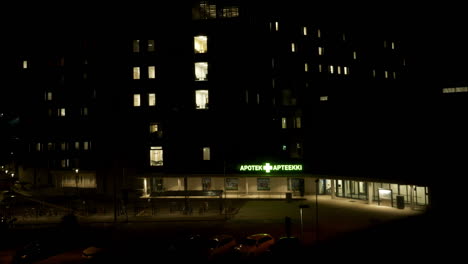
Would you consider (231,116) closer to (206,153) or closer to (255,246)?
(206,153)

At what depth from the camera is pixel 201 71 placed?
1984 inches

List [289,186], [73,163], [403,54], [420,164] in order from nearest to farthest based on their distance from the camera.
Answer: [420,164], [289,186], [73,163], [403,54]

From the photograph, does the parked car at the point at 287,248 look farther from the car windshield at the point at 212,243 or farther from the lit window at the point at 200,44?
the lit window at the point at 200,44

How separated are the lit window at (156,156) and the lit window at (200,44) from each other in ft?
45.1

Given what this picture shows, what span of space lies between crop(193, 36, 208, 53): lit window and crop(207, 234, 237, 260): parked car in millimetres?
30742

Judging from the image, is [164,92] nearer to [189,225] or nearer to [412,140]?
[189,225]

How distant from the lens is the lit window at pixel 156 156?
5053 cm

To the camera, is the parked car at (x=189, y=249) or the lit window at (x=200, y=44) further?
the lit window at (x=200, y=44)

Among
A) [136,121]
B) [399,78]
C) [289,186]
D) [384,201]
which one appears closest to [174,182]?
[136,121]

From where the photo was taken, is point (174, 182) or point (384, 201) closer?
point (384, 201)

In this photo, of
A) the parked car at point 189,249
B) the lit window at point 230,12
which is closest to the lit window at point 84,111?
the lit window at point 230,12

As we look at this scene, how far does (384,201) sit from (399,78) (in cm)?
4706

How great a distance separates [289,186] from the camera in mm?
48625

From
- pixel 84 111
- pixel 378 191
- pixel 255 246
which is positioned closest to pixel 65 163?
pixel 84 111
